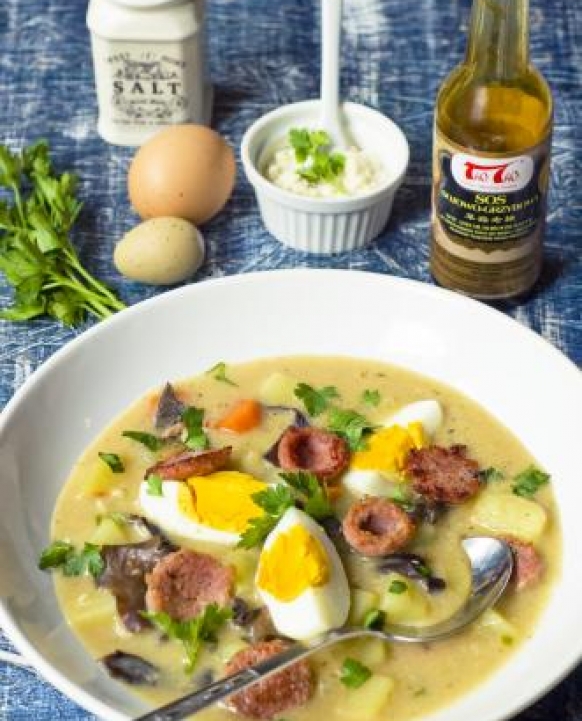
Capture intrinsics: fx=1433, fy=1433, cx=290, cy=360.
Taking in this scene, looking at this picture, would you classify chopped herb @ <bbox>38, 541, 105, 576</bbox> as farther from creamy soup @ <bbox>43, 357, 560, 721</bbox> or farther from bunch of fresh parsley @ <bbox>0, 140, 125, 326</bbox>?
bunch of fresh parsley @ <bbox>0, 140, 125, 326</bbox>

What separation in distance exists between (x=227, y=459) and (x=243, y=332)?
1.49 ft

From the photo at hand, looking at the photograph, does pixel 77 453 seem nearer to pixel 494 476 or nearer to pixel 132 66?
pixel 494 476

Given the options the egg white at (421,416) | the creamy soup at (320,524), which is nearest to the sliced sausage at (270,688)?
the creamy soup at (320,524)

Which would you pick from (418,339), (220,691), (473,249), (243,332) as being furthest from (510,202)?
(220,691)

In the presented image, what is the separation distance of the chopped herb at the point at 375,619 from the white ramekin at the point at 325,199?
1.24 meters

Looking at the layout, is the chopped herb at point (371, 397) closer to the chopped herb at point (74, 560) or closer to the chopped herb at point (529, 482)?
the chopped herb at point (529, 482)

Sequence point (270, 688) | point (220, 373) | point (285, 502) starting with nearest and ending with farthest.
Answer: point (270, 688) < point (285, 502) < point (220, 373)

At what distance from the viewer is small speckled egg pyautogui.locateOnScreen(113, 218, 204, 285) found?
3.39 meters

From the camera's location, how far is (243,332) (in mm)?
3176

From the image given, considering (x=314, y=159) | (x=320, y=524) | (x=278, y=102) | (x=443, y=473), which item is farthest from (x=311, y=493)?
(x=278, y=102)

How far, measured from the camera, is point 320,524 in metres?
2.66

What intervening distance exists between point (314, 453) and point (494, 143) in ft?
2.82

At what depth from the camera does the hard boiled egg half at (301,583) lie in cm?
245

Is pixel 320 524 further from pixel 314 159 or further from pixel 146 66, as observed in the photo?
pixel 146 66
